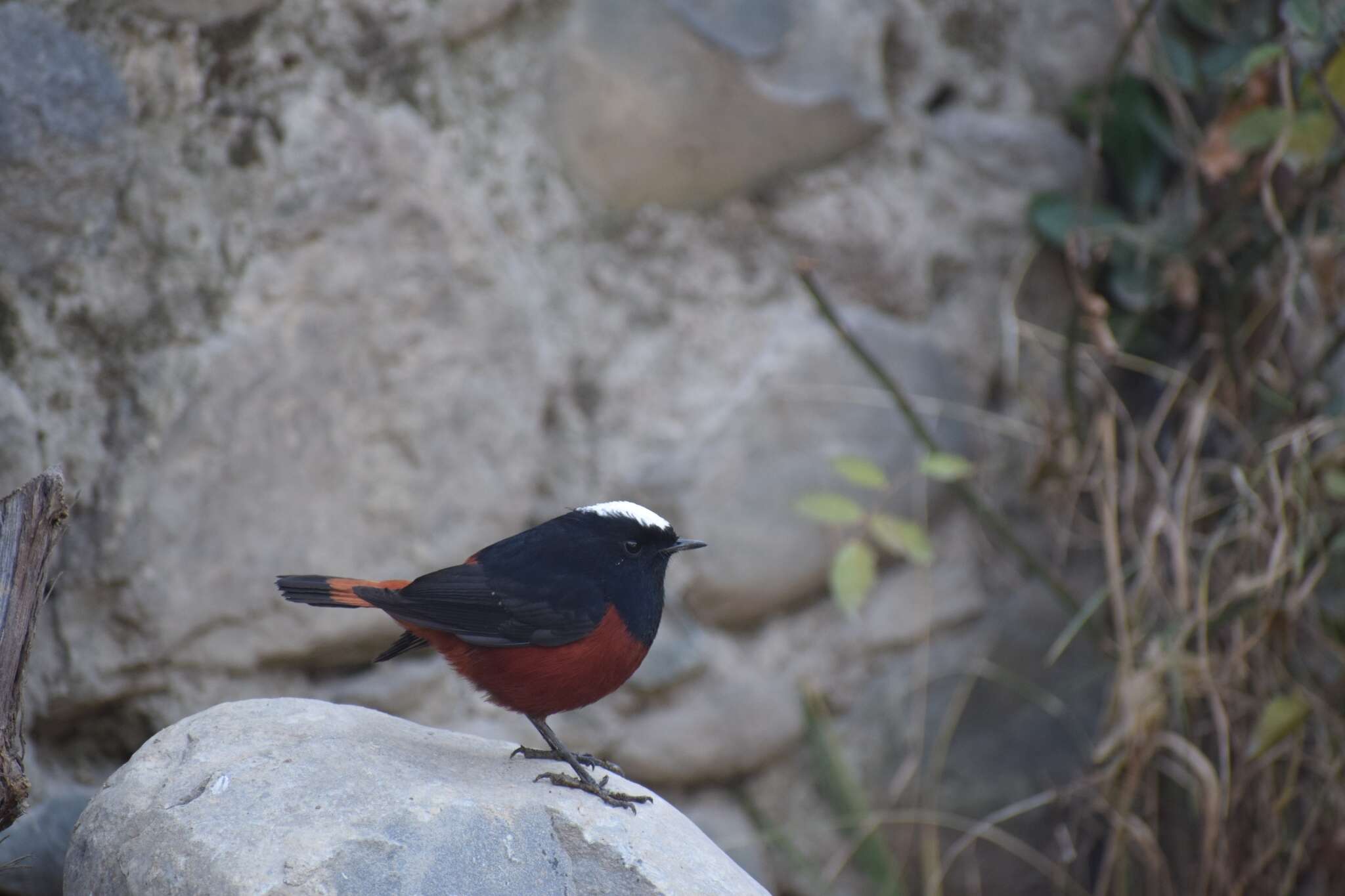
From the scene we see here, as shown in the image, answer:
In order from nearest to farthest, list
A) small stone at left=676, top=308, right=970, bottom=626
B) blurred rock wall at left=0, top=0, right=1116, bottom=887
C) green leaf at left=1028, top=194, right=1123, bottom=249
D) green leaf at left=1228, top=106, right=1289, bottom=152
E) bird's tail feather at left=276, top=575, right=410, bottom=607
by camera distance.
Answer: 1. bird's tail feather at left=276, top=575, right=410, bottom=607
2. blurred rock wall at left=0, top=0, right=1116, bottom=887
3. green leaf at left=1228, top=106, right=1289, bottom=152
4. small stone at left=676, top=308, right=970, bottom=626
5. green leaf at left=1028, top=194, right=1123, bottom=249

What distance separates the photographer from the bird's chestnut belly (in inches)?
89.4

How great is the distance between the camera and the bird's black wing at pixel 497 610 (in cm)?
225

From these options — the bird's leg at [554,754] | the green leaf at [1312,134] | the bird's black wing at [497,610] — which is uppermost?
the green leaf at [1312,134]

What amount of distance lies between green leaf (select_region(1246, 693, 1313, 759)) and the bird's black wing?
1742mm

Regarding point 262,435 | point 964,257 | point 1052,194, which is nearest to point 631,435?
point 262,435

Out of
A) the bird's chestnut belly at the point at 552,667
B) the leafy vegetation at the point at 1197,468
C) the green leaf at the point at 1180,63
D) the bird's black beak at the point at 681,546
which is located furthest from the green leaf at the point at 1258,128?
the bird's chestnut belly at the point at 552,667

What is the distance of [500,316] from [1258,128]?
1.85 metres

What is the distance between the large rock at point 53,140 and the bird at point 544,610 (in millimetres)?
886

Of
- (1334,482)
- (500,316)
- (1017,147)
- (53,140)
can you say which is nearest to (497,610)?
(500,316)

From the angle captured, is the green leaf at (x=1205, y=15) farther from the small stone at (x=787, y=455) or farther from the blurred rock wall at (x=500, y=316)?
the small stone at (x=787, y=455)

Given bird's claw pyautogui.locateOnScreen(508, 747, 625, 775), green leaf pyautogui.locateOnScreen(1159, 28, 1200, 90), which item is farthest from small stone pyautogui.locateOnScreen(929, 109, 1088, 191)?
bird's claw pyautogui.locateOnScreen(508, 747, 625, 775)

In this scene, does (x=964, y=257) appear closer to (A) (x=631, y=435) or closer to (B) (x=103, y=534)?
(A) (x=631, y=435)

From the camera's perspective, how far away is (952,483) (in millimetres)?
3482

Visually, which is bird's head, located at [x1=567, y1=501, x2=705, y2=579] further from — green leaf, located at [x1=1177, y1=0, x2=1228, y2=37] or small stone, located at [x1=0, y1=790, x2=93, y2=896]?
green leaf, located at [x1=1177, y1=0, x2=1228, y2=37]
